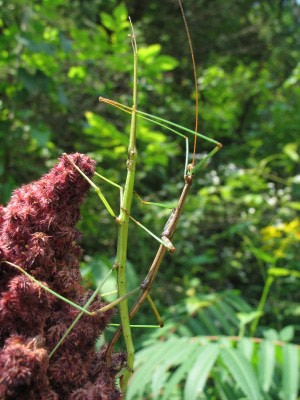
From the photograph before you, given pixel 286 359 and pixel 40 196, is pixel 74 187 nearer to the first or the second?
pixel 40 196

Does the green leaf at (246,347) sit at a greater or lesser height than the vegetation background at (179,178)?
lesser

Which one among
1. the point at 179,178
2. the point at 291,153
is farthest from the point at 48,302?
the point at 179,178

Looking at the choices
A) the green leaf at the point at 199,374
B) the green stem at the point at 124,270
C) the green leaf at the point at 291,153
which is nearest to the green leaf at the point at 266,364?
the green leaf at the point at 199,374

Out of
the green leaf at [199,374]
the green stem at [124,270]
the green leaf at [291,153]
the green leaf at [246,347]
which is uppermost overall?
the green leaf at [291,153]

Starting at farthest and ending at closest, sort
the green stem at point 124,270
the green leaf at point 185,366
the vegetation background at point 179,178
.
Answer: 1. the vegetation background at point 179,178
2. the green leaf at point 185,366
3. the green stem at point 124,270

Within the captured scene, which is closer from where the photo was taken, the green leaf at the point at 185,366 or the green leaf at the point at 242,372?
the green leaf at the point at 242,372

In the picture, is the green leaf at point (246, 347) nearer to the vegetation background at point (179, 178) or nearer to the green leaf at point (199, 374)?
the vegetation background at point (179, 178)

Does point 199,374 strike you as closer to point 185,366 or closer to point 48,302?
point 185,366

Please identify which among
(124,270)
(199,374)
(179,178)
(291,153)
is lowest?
(199,374)

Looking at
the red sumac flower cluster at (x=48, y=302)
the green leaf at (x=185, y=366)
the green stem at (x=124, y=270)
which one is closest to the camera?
the red sumac flower cluster at (x=48, y=302)
